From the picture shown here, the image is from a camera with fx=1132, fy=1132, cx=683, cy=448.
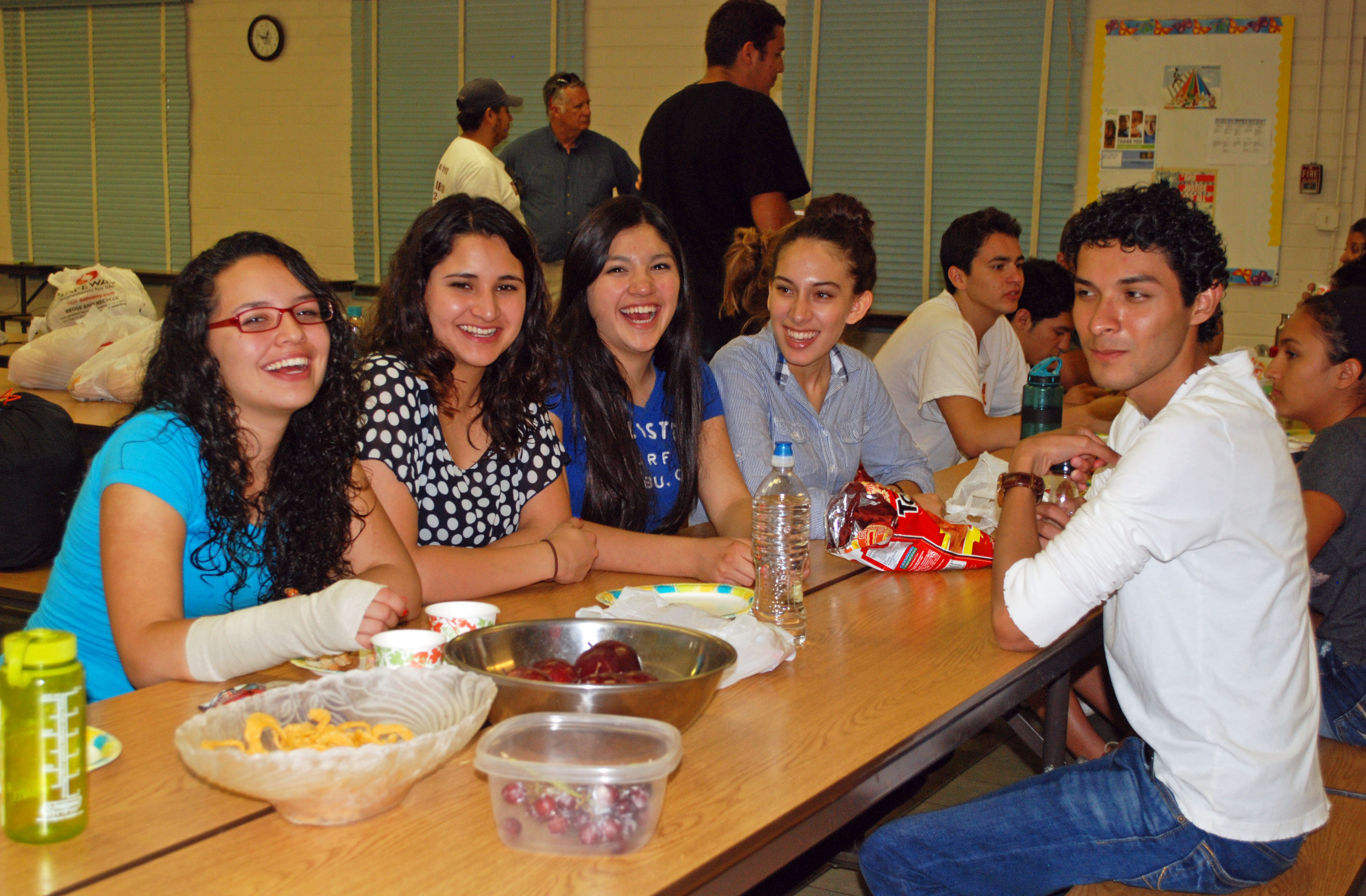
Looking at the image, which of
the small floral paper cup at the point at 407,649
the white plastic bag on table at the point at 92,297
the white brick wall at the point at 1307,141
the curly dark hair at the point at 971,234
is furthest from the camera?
the white brick wall at the point at 1307,141

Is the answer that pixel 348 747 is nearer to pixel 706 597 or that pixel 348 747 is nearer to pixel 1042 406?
pixel 706 597

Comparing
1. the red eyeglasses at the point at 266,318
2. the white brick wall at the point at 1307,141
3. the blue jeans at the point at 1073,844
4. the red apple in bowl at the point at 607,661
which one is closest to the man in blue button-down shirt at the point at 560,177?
the white brick wall at the point at 1307,141

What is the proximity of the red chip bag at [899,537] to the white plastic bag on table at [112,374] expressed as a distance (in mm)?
2593

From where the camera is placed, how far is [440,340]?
215 cm

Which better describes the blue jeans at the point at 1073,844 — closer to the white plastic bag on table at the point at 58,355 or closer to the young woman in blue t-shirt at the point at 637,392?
the young woman in blue t-shirt at the point at 637,392

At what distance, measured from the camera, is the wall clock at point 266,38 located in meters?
7.94

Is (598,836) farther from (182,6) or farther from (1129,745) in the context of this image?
(182,6)

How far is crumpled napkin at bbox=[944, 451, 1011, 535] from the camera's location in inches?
95.3

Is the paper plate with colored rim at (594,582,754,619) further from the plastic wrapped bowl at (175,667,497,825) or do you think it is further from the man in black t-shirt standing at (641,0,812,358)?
the man in black t-shirt standing at (641,0,812,358)

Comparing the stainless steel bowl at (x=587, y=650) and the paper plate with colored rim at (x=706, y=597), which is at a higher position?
the stainless steel bowl at (x=587, y=650)

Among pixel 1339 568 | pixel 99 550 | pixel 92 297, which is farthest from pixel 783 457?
pixel 92 297

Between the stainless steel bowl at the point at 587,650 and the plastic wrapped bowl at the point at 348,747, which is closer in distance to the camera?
the plastic wrapped bowl at the point at 348,747

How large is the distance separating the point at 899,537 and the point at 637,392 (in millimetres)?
731

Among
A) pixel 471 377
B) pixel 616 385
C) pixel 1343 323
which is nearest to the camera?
pixel 471 377
